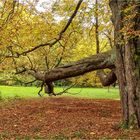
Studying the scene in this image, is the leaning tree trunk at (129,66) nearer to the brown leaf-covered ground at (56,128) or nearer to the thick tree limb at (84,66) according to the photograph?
the brown leaf-covered ground at (56,128)

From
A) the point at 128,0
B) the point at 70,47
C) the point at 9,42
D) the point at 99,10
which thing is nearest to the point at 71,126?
the point at 128,0

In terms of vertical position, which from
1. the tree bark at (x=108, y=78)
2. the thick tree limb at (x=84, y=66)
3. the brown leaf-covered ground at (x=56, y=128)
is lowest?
the brown leaf-covered ground at (x=56, y=128)

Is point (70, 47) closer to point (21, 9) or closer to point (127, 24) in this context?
point (21, 9)

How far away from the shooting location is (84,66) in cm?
1423

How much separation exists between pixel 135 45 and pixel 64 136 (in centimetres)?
313

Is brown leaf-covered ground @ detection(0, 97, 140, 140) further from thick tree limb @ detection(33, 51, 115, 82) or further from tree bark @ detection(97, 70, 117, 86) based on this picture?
tree bark @ detection(97, 70, 117, 86)

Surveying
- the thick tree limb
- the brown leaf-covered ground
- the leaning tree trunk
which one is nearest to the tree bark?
the thick tree limb

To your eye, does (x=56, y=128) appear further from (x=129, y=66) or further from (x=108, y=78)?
(x=108, y=78)

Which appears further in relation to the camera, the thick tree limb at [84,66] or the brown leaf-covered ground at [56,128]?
the thick tree limb at [84,66]

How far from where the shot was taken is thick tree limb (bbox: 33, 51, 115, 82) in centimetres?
1366

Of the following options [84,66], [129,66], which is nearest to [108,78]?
[84,66]

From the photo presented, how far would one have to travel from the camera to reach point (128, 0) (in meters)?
10.9

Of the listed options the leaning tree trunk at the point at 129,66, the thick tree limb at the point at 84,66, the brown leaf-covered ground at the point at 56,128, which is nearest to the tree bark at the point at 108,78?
the thick tree limb at the point at 84,66

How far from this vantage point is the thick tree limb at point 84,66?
13.7 meters
